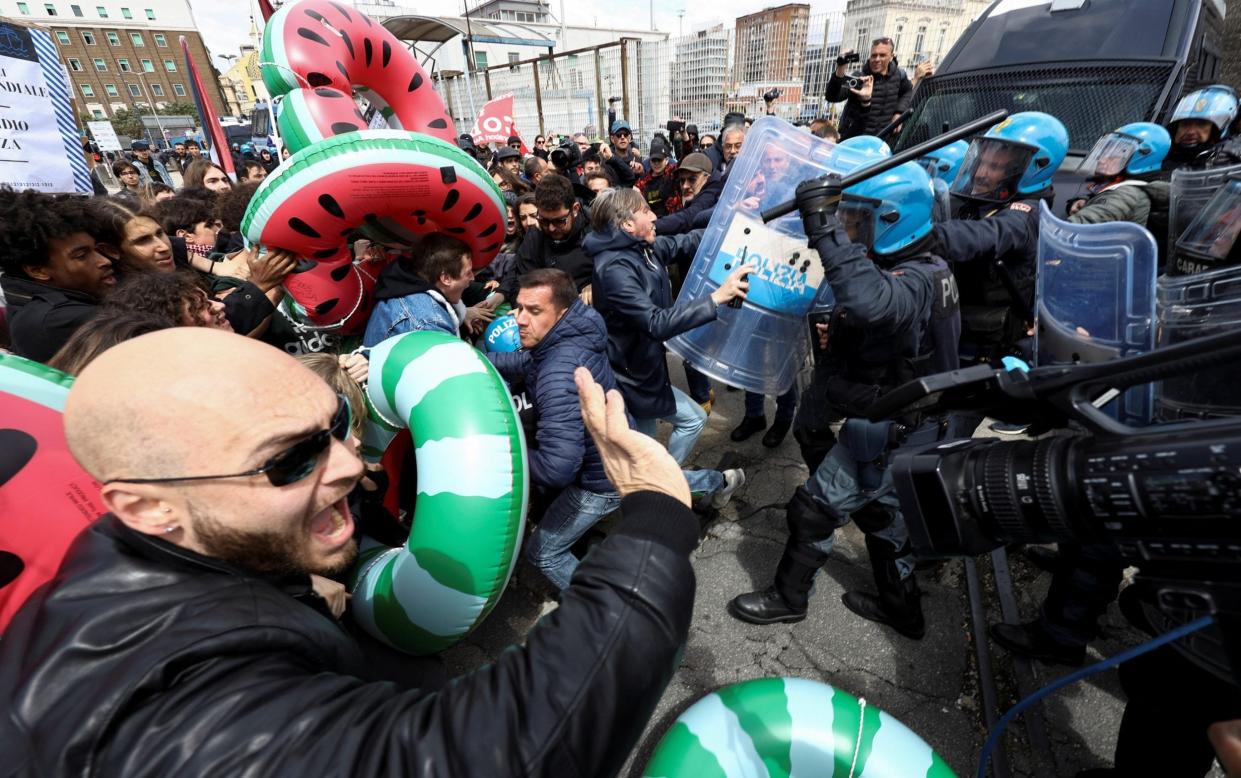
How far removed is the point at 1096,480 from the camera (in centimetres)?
92

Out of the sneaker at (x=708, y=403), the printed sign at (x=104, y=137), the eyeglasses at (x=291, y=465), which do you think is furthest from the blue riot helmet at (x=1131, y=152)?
the printed sign at (x=104, y=137)

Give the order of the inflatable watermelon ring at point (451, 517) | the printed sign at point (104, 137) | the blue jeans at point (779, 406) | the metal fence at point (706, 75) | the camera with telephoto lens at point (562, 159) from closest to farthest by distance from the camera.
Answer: the inflatable watermelon ring at point (451, 517) < the blue jeans at point (779, 406) < the camera with telephoto lens at point (562, 159) < the printed sign at point (104, 137) < the metal fence at point (706, 75)

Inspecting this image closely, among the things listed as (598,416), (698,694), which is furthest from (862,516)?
(598,416)

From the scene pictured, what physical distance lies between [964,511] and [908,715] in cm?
143

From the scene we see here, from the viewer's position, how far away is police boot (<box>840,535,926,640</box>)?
7.59ft

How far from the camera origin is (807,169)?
233 centimetres

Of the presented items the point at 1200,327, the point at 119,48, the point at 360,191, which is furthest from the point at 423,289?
the point at 119,48

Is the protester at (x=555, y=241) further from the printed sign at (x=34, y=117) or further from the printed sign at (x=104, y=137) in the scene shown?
the printed sign at (x=104, y=137)

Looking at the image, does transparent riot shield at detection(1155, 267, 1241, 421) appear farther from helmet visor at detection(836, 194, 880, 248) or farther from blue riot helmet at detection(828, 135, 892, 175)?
blue riot helmet at detection(828, 135, 892, 175)

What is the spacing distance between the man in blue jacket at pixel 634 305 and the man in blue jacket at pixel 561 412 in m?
0.32

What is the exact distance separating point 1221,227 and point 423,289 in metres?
2.68

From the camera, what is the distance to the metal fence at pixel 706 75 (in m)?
11.8

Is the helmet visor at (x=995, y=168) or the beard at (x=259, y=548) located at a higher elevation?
the helmet visor at (x=995, y=168)

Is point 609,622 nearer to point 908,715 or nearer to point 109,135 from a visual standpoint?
point 908,715
